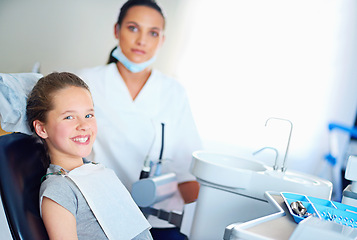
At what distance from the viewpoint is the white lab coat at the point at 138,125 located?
189 centimetres

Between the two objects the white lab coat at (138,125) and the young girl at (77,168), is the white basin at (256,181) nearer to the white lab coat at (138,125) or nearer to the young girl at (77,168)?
the young girl at (77,168)

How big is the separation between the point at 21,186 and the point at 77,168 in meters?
0.20

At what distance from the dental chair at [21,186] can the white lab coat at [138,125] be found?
2.33 feet

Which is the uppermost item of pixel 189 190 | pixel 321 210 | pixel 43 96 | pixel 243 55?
pixel 243 55

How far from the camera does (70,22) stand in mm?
2197

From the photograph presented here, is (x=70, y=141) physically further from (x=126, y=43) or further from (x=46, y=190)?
(x=126, y=43)

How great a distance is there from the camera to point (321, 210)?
3.62 ft

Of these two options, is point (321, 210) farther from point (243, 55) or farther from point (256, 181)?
point (243, 55)

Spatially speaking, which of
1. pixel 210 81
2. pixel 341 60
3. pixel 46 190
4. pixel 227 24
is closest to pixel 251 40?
pixel 227 24

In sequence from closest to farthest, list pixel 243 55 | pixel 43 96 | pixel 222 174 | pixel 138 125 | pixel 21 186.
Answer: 1. pixel 21 186
2. pixel 43 96
3. pixel 222 174
4. pixel 138 125
5. pixel 243 55

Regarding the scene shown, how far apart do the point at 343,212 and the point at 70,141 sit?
2.77 ft

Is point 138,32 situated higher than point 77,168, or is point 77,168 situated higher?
point 138,32

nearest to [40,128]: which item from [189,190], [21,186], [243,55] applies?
[21,186]

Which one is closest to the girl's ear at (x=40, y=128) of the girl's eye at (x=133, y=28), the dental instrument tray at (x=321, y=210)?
the dental instrument tray at (x=321, y=210)
